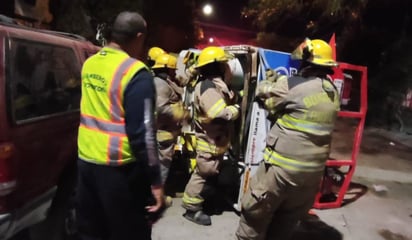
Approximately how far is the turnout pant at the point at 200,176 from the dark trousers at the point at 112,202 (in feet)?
5.99

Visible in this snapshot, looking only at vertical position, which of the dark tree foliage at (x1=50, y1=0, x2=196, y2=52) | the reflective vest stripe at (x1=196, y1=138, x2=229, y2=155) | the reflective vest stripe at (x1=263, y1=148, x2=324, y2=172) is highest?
the dark tree foliage at (x1=50, y1=0, x2=196, y2=52)

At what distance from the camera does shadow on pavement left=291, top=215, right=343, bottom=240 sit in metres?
4.47

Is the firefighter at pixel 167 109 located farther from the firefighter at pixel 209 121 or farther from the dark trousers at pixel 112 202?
the dark trousers at pixel 112 202

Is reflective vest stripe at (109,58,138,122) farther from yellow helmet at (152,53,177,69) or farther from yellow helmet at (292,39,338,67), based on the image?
yellow helmet at (152,53,177,69)

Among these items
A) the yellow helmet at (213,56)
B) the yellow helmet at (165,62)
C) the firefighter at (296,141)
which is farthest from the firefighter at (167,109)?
the firefighter at (296,141)

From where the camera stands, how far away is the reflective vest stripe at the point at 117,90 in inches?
96.0

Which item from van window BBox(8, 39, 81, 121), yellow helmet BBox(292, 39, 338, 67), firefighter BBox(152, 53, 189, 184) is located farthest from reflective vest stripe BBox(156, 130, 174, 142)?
yellow helmet BBox(292, 39, 338, 67)

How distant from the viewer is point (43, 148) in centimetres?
303

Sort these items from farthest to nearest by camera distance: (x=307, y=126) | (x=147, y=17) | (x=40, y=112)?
1. (x=147, y=17)
2. (x=307, y=126)
3. (x=40, y=112)

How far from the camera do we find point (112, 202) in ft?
8.38

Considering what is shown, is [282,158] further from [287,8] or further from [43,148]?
[287,8]

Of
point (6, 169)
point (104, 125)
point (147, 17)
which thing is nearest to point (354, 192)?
point (104, 125)

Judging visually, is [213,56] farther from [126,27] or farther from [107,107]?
[107,107]

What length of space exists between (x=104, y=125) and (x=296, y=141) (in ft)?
5.24
